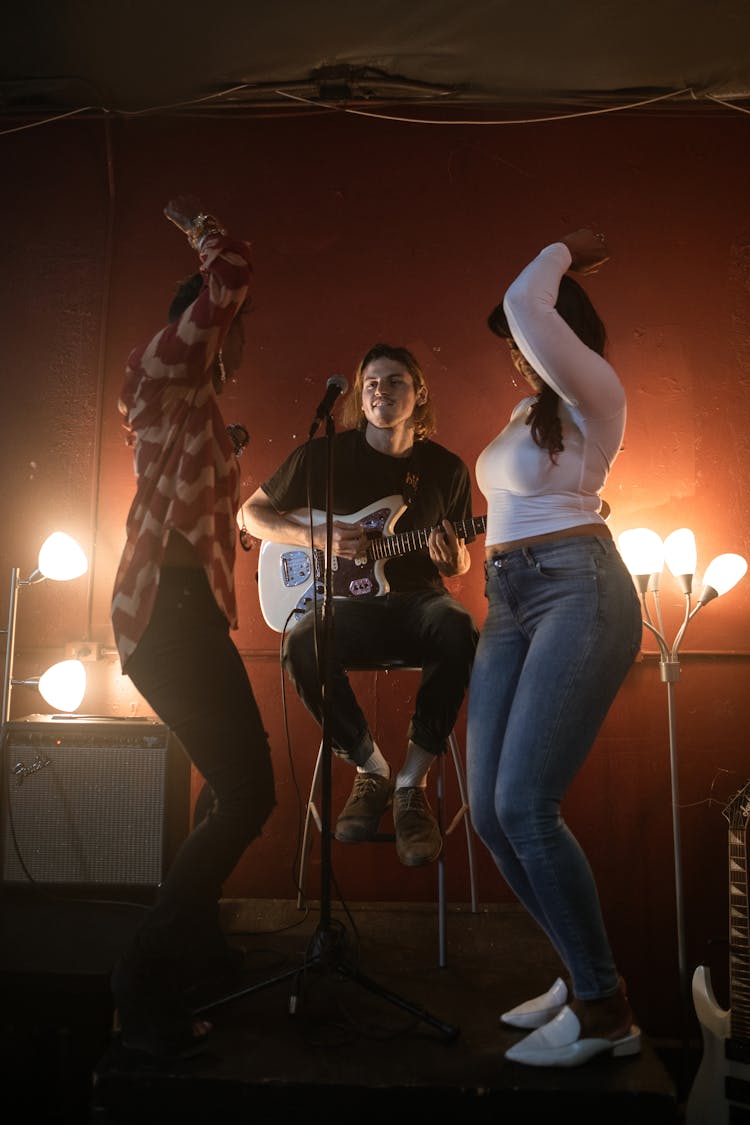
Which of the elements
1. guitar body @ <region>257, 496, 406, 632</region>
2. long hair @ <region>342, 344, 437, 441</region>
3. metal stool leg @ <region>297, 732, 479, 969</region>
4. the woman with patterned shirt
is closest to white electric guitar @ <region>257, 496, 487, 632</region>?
guitar body @ <region>257, 496, 406, 632</region>

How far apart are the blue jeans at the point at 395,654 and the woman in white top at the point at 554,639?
0.55 m

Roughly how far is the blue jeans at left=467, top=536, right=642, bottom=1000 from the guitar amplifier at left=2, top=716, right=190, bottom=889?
122cm

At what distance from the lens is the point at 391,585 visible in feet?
9.18

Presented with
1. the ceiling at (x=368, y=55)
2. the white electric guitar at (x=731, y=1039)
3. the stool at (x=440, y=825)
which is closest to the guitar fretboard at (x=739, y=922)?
the white electric guitar at (x=731, y=1039)

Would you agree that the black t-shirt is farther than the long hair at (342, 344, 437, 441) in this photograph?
No

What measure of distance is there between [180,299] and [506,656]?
1130 mm

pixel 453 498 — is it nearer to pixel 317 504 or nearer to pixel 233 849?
pixel 317 504

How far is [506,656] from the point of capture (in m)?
1.88

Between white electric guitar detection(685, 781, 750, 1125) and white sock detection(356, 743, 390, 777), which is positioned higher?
white sock detection(356, 743, 390, 777)

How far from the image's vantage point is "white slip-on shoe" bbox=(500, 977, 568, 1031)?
1.89 metres

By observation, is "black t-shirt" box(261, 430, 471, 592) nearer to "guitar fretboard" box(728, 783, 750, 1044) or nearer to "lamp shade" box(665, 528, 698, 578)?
"lamp shade" box(665, 528, 698, 578)

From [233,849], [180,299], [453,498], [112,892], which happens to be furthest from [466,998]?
[180,299]

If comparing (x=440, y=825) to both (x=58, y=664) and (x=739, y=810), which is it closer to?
(x=739, y=810)

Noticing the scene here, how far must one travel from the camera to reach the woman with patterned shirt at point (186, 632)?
168cm
